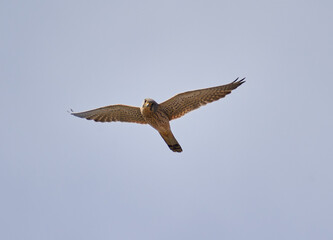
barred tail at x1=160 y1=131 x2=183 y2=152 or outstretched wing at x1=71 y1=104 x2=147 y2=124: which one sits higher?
outstretched wing at x1=71 y1=104 x2=147 y2=124

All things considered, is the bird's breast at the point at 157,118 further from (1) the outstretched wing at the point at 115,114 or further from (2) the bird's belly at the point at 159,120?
(1) the outstretched wing at the point at 115,114

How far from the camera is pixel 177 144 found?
1738cm

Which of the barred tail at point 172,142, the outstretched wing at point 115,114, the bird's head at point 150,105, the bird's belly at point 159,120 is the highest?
the outstretched wing at point 115,114

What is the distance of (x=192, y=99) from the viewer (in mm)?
16734

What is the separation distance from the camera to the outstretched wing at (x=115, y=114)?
17250 mm

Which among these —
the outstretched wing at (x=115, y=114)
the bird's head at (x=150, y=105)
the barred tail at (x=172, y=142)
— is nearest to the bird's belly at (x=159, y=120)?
the bird's head at (x=150, y=105)

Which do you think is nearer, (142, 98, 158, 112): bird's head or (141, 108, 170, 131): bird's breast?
(142, 98, 158, 112): bird's head

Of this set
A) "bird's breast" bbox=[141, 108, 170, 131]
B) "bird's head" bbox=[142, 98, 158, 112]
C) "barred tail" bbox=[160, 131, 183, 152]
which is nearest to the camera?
"bird's head" bbox=[142, 98, 158, 112]

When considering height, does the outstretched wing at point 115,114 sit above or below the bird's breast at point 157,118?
above

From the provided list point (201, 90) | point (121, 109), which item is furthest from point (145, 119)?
point (201, 90)

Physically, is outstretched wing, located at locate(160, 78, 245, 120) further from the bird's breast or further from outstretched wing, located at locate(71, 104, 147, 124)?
outstretched wing, located at locate(71, 104, 147, 124)

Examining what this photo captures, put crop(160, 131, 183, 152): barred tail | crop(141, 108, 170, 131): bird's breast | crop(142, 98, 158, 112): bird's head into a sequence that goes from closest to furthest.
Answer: crop(142, 98, 158, 112): bird's head
crop(141, 108, 170, 131): bird's breast
crop(160, 131, 183, 152): barred tail

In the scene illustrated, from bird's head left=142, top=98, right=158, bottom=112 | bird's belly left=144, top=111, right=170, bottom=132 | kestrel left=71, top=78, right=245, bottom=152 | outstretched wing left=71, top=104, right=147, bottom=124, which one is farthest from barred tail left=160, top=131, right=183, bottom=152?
bird's head left=142, top=98, right=158, bottom=112

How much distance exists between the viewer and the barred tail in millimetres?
17219
